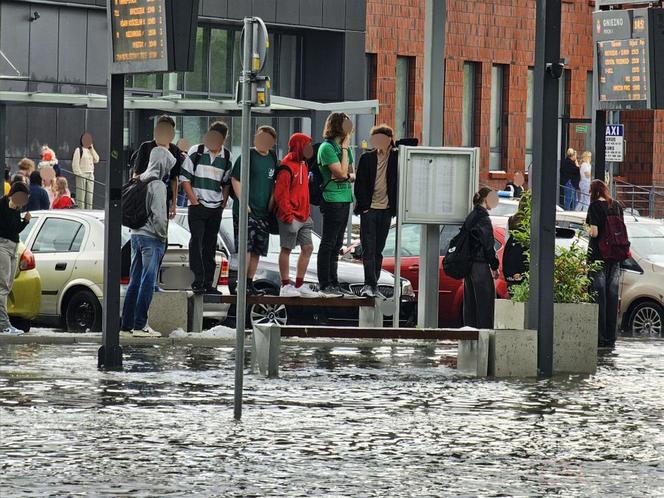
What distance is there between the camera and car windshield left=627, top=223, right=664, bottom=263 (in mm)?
23828

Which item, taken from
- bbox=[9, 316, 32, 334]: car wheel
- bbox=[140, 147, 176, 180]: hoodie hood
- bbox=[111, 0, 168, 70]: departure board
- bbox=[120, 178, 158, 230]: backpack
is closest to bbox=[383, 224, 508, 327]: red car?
bbox=[9, 316, 32, 334]: car wheel

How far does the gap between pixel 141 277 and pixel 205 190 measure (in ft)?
3.93

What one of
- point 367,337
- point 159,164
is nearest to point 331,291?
point 159,164

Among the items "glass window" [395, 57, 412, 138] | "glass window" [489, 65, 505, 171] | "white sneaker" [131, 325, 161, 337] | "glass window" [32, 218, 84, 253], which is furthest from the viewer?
"glass window" [489, 65, 505, 171]

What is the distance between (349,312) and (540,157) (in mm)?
5777

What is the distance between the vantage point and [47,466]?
35.4 ft

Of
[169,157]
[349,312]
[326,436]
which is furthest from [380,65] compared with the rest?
[326,436]

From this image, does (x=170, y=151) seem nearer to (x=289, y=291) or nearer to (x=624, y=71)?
(x=289, y=291)

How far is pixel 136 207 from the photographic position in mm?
18578

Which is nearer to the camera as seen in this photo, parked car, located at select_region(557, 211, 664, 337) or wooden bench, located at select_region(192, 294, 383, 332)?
wooden bench, located at select_region(192, 294, 383, 332)

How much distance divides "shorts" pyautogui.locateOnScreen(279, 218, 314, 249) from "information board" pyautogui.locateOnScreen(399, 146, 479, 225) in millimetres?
959

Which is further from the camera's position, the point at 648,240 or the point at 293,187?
the point at 648,240

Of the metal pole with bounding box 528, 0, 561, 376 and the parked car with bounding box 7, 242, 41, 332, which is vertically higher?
the metal pole with bounding box 528, 0, 561, 376

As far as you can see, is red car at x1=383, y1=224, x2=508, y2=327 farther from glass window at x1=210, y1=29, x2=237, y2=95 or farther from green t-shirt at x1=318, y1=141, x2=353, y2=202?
glass window at x1=210, y1=29, x2=237, y2=95
